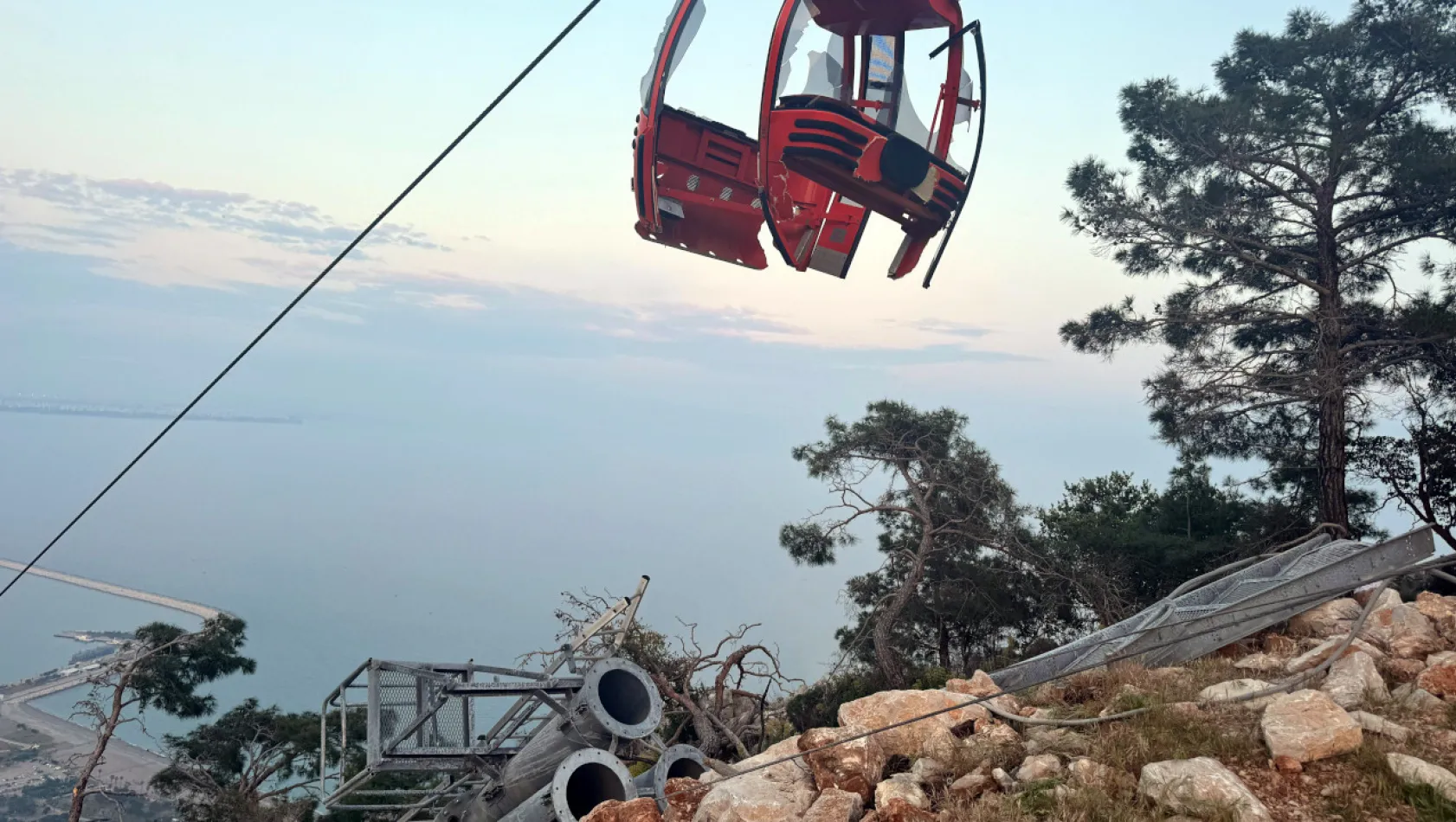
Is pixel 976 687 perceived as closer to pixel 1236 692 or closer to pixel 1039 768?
pixel 1039 768

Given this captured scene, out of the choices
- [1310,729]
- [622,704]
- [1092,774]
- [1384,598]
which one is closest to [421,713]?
[622,704]

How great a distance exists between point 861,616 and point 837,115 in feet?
24.3

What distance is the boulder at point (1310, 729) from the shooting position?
3.85 m

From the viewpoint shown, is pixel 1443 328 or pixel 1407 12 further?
pixel 1407 12

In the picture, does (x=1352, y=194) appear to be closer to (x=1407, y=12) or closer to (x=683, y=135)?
(x=1407, y=12)

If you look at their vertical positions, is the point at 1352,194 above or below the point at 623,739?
above

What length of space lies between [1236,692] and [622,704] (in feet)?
11.7

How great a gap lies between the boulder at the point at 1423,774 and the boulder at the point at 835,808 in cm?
212

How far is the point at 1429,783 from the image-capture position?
3.52 meters

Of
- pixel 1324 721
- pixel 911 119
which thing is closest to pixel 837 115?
pixel 911 119

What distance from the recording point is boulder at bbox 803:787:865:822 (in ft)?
13.7

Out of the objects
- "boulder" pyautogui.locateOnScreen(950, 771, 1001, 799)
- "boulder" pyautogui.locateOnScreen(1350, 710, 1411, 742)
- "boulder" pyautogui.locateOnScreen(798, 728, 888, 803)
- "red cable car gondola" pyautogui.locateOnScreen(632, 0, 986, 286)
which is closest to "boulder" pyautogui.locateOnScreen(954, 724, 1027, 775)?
"boulder" pyautogui.locateOnScreen(950, 771, 1001, 799)

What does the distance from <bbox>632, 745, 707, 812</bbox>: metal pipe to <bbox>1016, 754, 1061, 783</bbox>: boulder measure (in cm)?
222

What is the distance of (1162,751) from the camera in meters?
4.07
